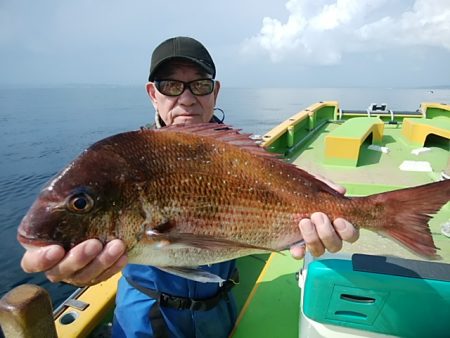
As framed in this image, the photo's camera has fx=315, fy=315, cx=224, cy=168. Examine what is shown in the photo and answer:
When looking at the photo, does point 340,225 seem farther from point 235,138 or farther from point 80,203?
point 80,203

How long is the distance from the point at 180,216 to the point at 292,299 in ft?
5.80

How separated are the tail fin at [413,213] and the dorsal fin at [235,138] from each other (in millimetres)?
286

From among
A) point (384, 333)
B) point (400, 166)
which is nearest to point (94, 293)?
point (384, 333)

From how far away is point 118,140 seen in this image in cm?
152

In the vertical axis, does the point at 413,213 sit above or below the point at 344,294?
above

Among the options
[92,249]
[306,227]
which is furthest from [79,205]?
[306,227]

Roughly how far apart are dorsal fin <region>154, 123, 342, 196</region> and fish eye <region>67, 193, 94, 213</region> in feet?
1.80

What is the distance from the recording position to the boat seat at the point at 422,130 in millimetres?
6438

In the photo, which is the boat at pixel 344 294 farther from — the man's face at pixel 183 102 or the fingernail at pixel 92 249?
the man's face at pixel 183 102

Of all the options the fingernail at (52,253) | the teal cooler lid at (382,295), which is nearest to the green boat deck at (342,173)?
the teal cooler lid at (382,295)

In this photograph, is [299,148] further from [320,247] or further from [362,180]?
[320,247]

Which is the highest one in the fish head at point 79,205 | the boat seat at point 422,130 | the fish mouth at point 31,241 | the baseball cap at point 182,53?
the baseball cap at point 182,53

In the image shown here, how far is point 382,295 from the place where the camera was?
5.67 ft

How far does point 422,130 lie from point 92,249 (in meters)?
7.55
